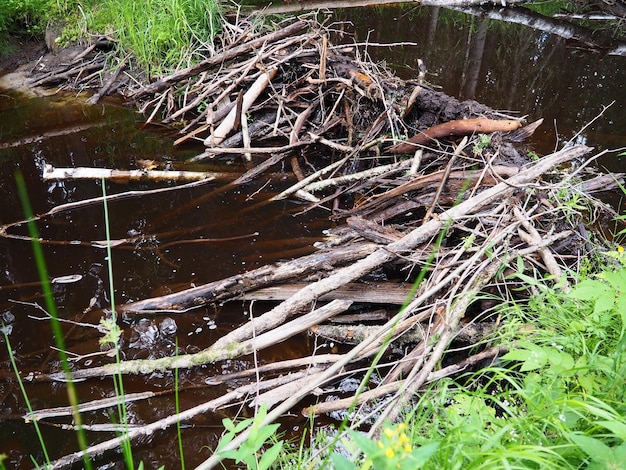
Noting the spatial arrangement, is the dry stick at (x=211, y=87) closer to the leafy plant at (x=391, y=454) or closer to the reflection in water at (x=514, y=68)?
the reflection in water at (x=514, y=68)

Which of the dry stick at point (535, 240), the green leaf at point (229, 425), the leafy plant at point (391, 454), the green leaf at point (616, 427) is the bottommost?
the dry stick at point (535, 240)

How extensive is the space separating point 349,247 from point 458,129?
172cm

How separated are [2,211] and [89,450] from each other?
10.3 feet

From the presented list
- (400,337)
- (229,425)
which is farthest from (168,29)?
(229,425)

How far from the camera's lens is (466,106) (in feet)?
13.8

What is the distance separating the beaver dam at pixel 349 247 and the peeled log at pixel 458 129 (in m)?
0.02

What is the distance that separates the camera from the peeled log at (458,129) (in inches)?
148

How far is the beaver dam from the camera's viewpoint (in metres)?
2.31

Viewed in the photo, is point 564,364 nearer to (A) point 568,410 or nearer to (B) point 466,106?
(A) point 568,410

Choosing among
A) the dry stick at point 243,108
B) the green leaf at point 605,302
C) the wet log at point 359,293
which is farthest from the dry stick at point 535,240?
the dry stick at point 243,108

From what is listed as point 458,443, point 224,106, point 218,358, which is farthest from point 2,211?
point 458,443

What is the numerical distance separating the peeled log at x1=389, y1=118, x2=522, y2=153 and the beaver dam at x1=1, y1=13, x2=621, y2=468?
0.05 feet

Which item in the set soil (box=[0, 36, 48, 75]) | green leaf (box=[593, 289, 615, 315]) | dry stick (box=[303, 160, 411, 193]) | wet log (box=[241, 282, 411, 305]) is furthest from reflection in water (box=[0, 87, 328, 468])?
soil (box=[0, 36, 48, 75])

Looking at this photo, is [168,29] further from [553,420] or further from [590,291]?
[553,420]
